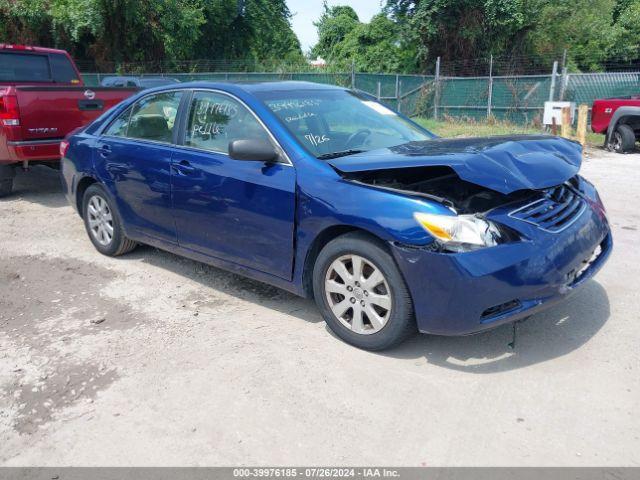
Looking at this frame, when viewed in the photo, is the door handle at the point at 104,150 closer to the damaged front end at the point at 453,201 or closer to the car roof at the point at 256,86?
the car roof at the point at 256,86

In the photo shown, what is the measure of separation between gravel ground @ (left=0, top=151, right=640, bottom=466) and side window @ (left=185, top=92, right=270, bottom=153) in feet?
3.99

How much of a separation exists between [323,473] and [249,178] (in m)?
2.06

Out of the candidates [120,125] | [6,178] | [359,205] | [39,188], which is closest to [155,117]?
[120,125]

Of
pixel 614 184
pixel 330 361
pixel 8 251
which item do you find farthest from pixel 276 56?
pixel 330 361

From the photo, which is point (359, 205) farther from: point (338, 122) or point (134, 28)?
point (134, 28)

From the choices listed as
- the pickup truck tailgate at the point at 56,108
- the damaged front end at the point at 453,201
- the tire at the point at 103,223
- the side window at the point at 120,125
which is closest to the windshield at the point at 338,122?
the damaged front end at the point at 453,201

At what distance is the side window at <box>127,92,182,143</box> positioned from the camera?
4.62 meters

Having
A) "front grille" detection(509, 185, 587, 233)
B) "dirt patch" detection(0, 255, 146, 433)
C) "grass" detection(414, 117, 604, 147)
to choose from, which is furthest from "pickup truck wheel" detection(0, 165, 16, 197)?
"grass" detection(414, 117, 604, 147)

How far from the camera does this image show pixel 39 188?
29.2 feet

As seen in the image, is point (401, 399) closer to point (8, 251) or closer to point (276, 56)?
point (8, 251)

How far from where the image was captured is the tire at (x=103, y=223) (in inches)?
208

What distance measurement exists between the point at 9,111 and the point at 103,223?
2786mm

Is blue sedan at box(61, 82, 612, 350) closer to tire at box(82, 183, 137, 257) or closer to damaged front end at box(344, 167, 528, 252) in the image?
damaged front end at box(344, 167, 528, 252)

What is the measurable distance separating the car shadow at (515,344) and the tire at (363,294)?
21 centimetres
